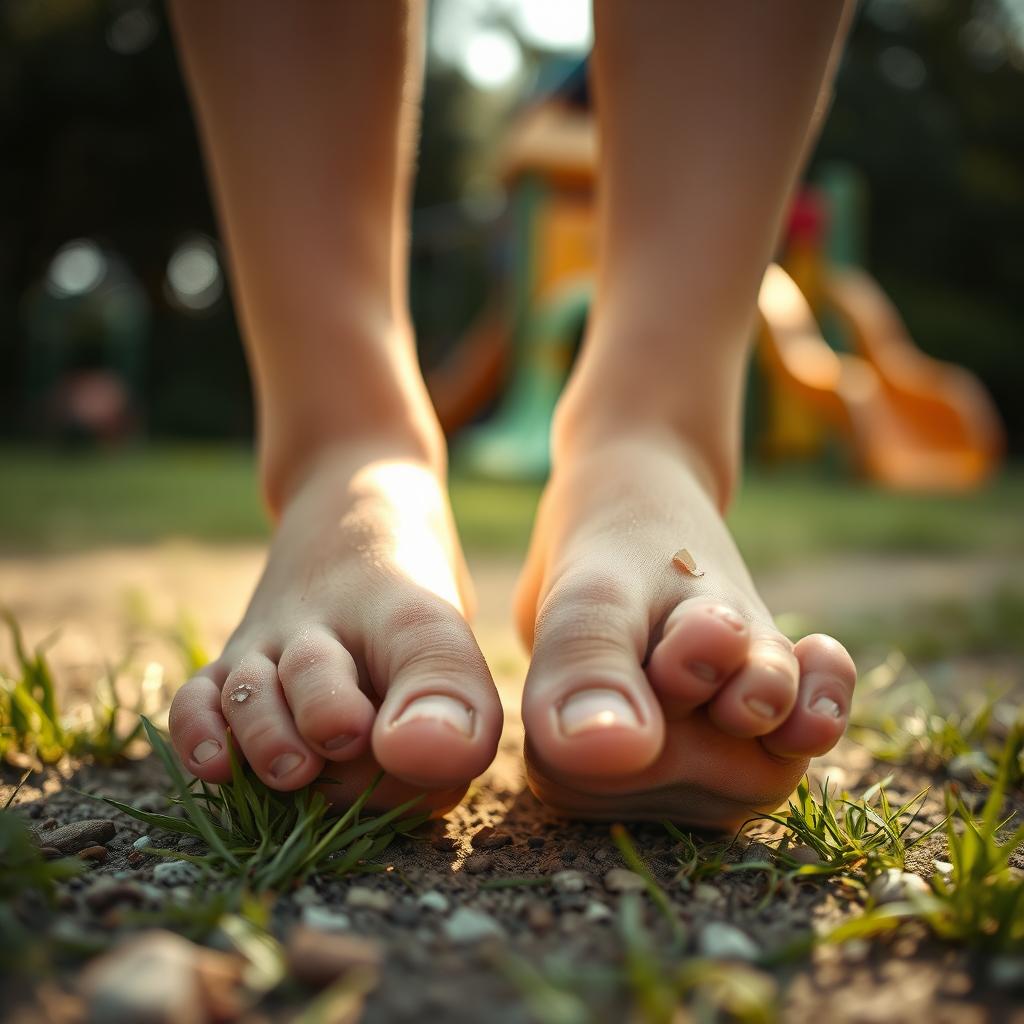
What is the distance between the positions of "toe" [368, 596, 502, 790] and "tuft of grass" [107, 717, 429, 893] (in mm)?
48

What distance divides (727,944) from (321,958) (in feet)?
0.67

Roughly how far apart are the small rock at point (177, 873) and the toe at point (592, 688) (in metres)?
0.21

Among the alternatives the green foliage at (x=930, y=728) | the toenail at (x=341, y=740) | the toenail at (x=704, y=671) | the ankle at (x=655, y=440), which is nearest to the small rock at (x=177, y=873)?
the toenail at (x=341, y=740)

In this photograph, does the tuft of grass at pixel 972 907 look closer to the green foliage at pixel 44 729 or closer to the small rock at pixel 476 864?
the small rock at pixel 476 864

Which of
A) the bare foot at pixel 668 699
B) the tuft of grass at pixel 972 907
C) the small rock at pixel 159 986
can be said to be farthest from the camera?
the bare foot at pixel 668 699

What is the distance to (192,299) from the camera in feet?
37.5

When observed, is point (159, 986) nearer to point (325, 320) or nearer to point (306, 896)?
point (306, 896)

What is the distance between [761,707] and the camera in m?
0.63

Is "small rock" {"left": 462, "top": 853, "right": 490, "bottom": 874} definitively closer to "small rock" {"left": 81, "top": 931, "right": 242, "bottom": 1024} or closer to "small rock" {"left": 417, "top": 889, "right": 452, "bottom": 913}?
"small rock" {"left": 417, "top": 889, "right": 452, "bottom": 913}

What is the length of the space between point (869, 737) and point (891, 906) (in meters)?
0.46

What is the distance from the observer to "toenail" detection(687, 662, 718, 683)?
632 millimetres

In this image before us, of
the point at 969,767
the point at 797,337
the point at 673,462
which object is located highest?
the point at 673,462

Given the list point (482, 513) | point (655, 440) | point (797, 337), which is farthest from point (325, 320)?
point (797, 337)

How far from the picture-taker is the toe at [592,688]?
1.90 ft
